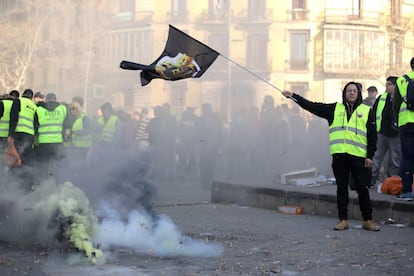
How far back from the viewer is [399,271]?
16.9 ft

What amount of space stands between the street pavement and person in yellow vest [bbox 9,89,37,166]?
119 inches

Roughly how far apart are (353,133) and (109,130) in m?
4.57

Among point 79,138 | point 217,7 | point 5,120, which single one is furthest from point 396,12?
point 5,120

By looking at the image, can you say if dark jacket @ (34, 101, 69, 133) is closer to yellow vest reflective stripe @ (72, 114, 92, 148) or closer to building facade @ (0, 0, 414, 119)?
yellow vest reflective stripe @ (72, 114, 92, 148)

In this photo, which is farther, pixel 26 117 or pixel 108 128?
pixel 108 128

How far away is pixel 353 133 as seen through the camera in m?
7.09

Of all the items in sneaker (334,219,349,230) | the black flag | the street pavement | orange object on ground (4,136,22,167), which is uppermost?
the black flag

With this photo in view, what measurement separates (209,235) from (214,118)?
21.4ft

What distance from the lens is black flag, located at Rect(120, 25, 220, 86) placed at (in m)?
6.65

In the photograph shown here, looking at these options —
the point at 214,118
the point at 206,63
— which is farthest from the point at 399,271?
the point at 214,118

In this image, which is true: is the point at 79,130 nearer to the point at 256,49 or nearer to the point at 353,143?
the point at 353,143

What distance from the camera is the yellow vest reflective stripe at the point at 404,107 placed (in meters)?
7.60

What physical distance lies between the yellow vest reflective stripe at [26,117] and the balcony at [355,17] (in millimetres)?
12933

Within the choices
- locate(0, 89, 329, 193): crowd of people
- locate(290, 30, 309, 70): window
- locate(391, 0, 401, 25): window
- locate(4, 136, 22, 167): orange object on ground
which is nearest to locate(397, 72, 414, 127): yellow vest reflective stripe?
locate(0, 89, 329, 193): crowd of people
